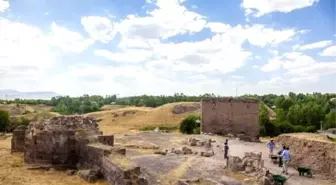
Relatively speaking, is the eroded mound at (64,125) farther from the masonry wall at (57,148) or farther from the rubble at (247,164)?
the rubble at (247,164)

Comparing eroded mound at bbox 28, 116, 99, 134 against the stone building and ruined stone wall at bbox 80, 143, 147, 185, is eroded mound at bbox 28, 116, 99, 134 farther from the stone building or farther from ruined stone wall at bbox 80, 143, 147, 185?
ruined stone wall at bbox 80, 143, 147, 185

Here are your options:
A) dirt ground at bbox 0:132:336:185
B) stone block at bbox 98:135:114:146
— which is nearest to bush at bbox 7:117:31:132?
dirt ground at bbox 0:132:336:185

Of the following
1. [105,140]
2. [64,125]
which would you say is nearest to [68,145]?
[64,125]

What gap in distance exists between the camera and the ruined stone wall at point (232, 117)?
35.9 metres

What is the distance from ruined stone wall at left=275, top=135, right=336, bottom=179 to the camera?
15.9m

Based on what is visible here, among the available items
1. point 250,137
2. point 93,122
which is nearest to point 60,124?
point 93,122

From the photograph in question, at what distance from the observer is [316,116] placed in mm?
57312

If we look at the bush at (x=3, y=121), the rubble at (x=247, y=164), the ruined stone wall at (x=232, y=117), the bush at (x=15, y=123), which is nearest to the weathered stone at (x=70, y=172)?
the rubble at (x=247, y=164)

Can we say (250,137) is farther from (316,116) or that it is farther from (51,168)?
(316,116)

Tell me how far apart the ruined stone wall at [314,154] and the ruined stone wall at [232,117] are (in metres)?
16.6

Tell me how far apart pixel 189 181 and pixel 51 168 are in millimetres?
7756

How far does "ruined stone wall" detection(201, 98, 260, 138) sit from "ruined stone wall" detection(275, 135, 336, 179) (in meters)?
16.6

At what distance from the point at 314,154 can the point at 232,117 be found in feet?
63.4

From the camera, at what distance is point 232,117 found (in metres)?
36.2
